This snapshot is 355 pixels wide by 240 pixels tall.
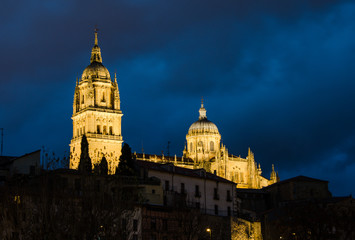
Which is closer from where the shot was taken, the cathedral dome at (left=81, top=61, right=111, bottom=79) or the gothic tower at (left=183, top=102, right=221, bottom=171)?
the cathedral dome at (left=81, top=61, right=111, bottom=79)

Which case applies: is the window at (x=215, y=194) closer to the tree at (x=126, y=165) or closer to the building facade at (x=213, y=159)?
the tree at (x=126, y=165)

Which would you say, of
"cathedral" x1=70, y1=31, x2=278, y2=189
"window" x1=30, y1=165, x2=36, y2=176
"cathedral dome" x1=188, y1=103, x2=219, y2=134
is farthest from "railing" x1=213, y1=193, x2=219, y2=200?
"cathedral dome" x1=188, y1=103, x2=219, y2=134

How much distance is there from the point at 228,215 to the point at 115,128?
48.2 meters

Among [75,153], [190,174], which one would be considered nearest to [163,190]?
[190,174]

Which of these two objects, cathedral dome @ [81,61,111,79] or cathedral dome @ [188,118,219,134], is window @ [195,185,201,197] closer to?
cathedral dome @ [81,61,111,79]

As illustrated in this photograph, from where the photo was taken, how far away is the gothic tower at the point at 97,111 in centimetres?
12962

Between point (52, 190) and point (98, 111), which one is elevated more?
point (98, 111)

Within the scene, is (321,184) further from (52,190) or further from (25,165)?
Answer: (52,190)

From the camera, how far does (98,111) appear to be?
132 m

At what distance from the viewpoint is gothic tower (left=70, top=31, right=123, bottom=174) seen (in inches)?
5103

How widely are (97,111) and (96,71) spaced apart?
7.95 meters

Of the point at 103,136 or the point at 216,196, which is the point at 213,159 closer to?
the point at 103,136

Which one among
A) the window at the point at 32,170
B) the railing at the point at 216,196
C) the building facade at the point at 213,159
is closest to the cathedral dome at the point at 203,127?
the building facade at the point at 213,159

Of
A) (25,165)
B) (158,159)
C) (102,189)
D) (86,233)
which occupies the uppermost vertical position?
(158,159)
